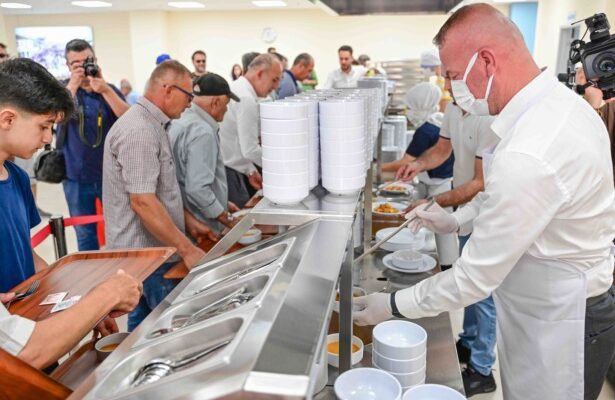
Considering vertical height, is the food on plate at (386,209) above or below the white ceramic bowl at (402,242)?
above

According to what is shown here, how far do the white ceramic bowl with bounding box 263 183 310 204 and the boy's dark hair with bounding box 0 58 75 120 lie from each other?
0.68 meters

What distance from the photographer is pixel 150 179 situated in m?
2.01

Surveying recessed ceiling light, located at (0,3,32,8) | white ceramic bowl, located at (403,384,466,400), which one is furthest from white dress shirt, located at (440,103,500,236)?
recessed ceiling light, located at (0,3,32,8)

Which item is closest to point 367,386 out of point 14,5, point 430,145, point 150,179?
point 150,179

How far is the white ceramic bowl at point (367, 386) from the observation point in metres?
1.03

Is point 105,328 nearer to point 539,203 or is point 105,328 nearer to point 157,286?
point 157,286

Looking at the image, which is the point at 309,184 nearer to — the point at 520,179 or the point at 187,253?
the point at 520,179

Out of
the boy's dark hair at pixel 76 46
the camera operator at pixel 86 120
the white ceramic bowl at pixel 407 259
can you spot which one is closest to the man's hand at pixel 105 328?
the white ceramic bowl at pixel 407 259

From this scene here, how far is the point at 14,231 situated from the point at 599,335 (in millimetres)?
1741

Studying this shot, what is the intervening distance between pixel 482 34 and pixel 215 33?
11767 mm

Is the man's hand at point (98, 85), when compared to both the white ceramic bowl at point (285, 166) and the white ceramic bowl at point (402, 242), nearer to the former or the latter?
the white ceramic bowl at point (402, 242)

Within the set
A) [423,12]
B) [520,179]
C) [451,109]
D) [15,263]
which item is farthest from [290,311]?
[423,12]

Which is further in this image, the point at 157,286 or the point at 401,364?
the point at 157,286

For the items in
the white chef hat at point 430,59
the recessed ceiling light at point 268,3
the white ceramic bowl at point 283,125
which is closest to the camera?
the white ceramic bowl at point 283,125
